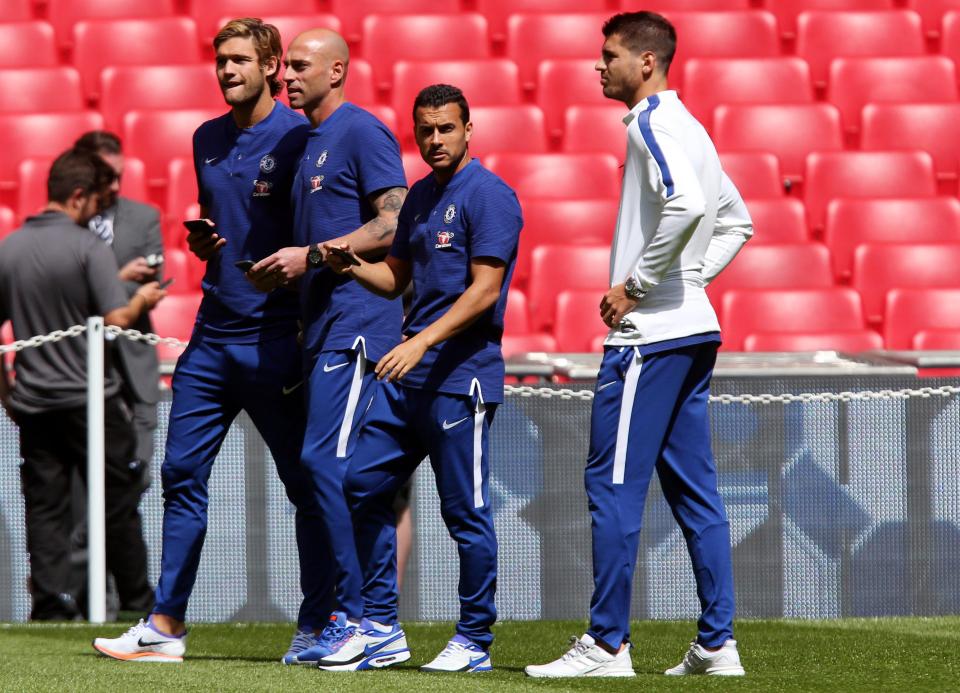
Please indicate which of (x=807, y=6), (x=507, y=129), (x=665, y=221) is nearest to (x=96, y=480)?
(x=665, y=221)

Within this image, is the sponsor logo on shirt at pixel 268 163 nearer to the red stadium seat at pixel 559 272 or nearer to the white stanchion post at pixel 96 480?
the white stanchion post at pixel 96 480

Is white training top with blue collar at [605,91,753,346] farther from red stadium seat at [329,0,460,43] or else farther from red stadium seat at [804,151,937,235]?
red stadium seat at [329,0,460,43]

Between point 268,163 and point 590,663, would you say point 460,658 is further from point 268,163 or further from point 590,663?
point 268,163

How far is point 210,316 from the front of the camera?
14.5 ft

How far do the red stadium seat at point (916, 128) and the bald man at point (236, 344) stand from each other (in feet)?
16.5

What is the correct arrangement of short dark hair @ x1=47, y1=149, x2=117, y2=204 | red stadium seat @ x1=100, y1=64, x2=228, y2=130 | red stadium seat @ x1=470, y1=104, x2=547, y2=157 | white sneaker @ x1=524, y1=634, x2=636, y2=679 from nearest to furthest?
1. white sneaker @ x1=524, y1=634, x2=636, y2=679
2. short dark hair @ x1=47, y1=149, x2=117, y2=204
3. red stadium seat @ x1=470, y1=104, x2=547, y2=157
4. red stadium seat @ x1=100, y1=64, x2=228, y2=130

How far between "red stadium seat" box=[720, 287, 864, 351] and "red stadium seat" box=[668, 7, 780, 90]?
2.39 metres

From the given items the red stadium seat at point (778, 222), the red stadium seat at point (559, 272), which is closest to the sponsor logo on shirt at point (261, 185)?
the red stadium seat at point (559, 272)

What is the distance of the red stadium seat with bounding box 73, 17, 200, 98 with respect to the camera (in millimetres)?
9070

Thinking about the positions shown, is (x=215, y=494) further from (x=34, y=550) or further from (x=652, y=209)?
(x=652, y=209)

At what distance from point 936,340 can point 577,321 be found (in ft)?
5.41

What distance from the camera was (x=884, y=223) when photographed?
26.3ft

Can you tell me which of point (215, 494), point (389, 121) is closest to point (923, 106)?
point (389, 121)

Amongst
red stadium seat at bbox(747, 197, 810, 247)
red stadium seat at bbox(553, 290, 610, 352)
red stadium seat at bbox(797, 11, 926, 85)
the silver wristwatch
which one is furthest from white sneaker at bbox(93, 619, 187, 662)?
red stadium seat at bbox(797, 11, 926, 85)
